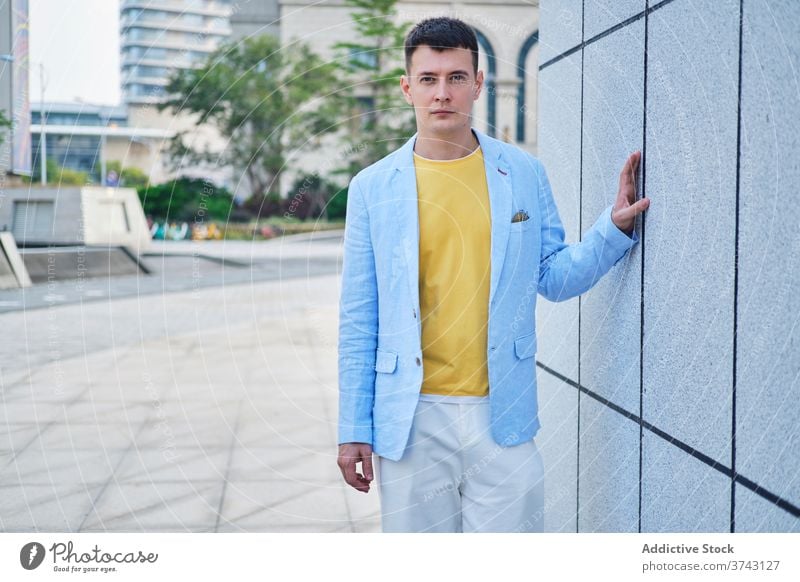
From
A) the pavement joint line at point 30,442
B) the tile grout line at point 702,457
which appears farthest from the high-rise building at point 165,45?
the tile grout line at point 702,457

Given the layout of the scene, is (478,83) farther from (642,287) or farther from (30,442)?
(30,442)

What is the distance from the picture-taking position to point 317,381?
7523 mm

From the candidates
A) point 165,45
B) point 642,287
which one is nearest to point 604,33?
point 642,287

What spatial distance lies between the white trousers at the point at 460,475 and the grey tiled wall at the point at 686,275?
357 millimetres

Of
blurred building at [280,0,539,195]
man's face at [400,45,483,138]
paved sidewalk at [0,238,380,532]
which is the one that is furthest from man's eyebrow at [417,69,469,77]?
blurred building at [280,0,539,195]

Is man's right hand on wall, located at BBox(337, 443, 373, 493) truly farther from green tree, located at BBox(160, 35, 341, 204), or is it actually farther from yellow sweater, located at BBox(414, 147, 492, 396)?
green tree, located at BBox(160, 35, 341, 204)

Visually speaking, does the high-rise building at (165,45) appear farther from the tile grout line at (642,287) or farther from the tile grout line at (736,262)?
the tile grout line at (736,262)

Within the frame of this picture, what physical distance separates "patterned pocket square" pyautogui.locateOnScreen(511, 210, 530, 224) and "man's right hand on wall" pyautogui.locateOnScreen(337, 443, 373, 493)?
0.70 meters

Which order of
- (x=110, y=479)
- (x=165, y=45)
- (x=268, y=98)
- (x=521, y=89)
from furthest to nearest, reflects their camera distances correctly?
(x=165, y=45) < (x=521, y=89) < (x=268, y=98) < (x=110, y=479)

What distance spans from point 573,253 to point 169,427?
4.03 metres

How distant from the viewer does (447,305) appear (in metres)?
Answer: 2.39

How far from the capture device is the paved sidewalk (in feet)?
14.0

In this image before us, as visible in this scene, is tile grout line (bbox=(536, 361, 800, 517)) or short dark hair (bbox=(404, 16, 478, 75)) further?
short dark hair (bbox=(404, 16, 478, 75))
